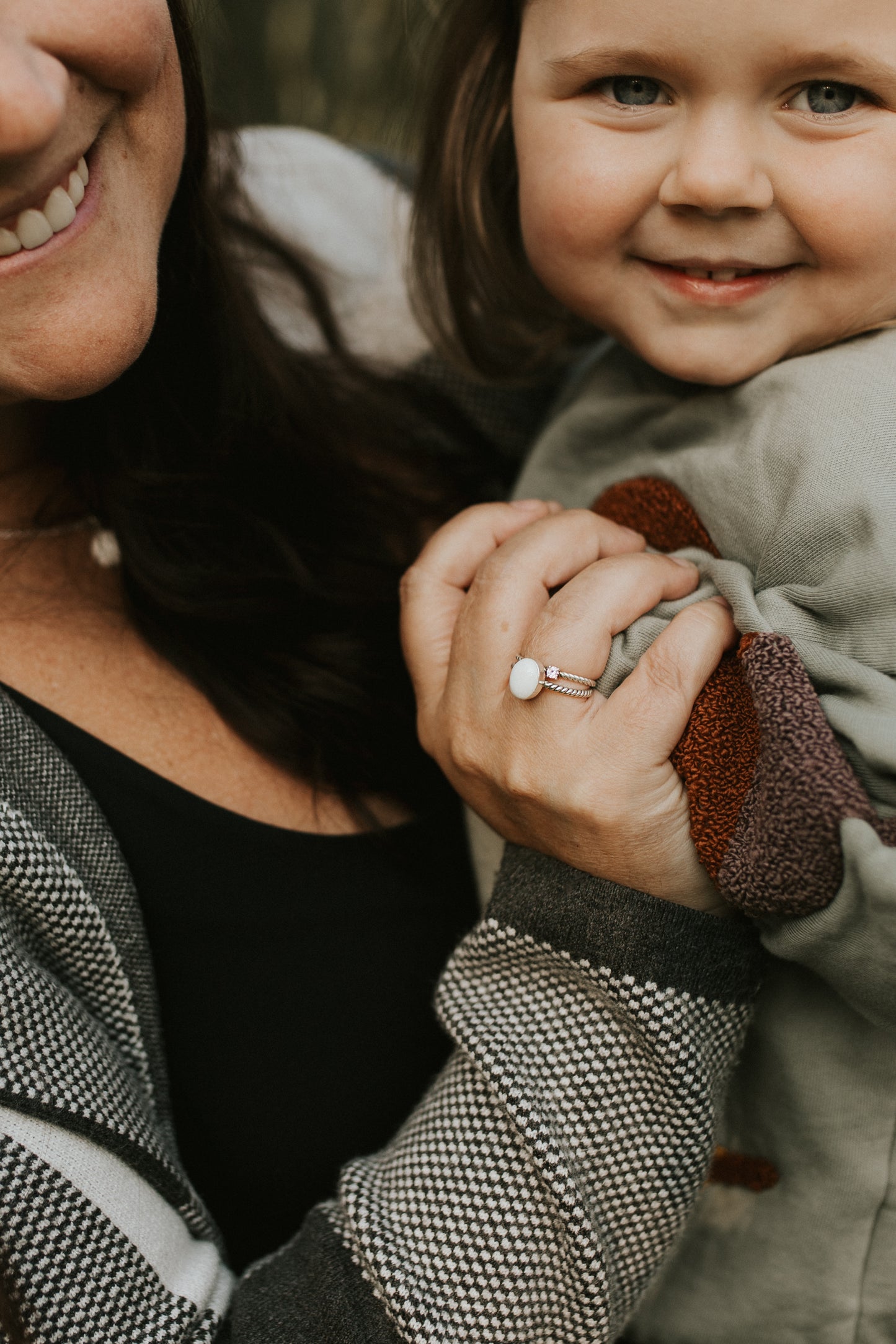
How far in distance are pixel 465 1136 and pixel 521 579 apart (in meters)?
0.48

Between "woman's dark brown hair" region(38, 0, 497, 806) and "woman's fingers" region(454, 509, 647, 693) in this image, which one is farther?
"woman's dark brown hair" region(38, 0, 497, 806)

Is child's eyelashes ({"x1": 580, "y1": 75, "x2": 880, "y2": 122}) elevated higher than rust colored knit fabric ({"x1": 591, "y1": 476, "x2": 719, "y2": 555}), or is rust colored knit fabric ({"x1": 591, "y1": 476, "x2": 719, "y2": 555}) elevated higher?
child's eyelashes ({"x1": 580, "y1": 75, "x2": 880, "y2": 122})

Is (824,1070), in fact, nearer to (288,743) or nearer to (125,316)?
(288,743)

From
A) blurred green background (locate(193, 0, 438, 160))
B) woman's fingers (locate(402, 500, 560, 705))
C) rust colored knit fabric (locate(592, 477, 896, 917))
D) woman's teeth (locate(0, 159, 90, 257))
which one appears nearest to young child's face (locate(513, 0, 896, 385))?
woman's fingers (locate(402, 500, 560, 705))

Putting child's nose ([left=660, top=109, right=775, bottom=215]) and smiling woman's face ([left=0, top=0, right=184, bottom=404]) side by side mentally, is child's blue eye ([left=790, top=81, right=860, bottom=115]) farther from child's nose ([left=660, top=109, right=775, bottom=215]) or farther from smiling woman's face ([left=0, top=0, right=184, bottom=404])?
smiling woman's face ([left=0, top=0, right=184, bottom=404])

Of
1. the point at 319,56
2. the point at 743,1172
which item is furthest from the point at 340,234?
the point at 319,56

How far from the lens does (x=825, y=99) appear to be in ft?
2.89

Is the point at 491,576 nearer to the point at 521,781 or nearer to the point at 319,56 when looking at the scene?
the point at 521,781

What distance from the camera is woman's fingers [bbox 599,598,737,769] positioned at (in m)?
0.87

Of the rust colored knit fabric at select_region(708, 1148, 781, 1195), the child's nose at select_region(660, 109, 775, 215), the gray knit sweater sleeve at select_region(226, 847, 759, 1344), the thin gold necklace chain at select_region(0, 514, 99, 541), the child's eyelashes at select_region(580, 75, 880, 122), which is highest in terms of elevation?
the child's eyelashes at select_region(580, 75, 880, 122)

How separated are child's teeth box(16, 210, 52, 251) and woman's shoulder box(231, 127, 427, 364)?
60cm

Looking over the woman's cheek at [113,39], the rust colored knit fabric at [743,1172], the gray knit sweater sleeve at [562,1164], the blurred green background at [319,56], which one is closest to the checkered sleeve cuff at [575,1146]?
the gray knit sweater sleeve at [562,1164]

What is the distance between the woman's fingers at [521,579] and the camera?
96 cm

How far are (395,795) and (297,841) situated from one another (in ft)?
0.48
